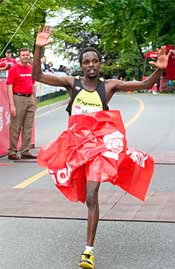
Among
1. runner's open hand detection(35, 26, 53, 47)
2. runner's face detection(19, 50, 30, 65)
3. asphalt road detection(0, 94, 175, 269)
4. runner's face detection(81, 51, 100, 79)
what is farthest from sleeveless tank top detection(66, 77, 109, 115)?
runner's face detection(19, 50, 30, 65)

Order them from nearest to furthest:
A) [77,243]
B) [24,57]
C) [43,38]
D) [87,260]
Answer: [87,260] < [43,38] < [77,243] < [24,57]

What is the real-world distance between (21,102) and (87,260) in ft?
21.5

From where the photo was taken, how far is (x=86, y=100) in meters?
6.03

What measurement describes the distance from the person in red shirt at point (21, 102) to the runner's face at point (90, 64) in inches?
214

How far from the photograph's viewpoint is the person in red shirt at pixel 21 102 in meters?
11.5

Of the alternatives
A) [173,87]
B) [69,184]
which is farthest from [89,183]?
[173,87]

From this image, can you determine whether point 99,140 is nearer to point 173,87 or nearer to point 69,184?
point 69,184

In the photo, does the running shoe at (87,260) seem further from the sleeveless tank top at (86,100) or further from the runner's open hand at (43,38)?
the runner's open hand at (43,38)

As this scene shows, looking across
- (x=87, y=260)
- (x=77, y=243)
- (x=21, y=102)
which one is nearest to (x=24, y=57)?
(x=21, y=102)

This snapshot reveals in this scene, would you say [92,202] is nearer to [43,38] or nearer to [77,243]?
[77,243]

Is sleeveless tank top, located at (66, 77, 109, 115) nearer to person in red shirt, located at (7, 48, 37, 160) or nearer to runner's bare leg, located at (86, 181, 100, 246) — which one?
runner's bare leg, located at (86, 181, 100, 246)

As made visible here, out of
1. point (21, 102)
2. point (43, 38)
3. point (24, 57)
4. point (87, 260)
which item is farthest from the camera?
point (21, 102)

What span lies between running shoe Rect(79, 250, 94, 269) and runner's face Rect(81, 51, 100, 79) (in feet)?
5.17

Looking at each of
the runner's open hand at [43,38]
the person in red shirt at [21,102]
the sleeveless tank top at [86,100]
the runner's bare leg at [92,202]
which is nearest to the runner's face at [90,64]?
the sleeveless tank top at [86,100]
